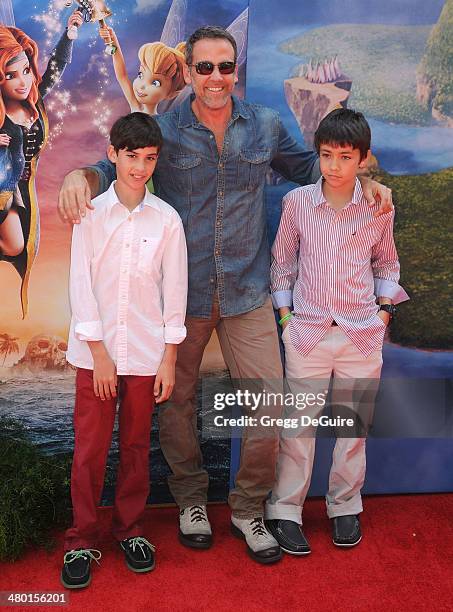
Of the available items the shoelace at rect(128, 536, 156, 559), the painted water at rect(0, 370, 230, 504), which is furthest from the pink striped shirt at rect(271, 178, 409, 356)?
the shoelace at rect(128, 536, 156, 559)

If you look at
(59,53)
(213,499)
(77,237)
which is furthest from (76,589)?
(59,53)

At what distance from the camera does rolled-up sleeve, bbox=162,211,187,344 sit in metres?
2.72

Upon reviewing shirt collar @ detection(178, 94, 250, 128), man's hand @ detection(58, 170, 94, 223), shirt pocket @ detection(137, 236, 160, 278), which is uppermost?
shirt collar @ detection(178, 94, 250, 128)

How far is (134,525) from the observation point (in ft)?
9.65

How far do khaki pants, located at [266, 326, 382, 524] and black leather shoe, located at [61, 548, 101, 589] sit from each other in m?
0.77

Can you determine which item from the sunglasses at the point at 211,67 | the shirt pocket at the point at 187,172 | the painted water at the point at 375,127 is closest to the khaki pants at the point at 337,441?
the shirt pocket at the point at 187,172

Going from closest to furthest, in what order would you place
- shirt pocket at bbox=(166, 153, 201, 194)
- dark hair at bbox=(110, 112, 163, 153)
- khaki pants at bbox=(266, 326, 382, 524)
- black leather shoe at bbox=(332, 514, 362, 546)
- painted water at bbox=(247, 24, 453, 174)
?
dark hair at bbox=(110, 112, 163, 153)
shirt pocket at bbox=(166, 153, 201, 194)
khaki pants at bbox=(266, 326, 382, 524)
black leather shoe at bbox=(332, 514, 362, 546)
painted water at bbox=(247, 24, 453, 174)

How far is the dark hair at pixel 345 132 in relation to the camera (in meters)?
2.75

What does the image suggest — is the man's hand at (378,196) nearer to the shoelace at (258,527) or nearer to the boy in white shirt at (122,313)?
the boy in white shirt at (122,313)

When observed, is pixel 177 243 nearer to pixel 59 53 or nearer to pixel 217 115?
pixel 217 115

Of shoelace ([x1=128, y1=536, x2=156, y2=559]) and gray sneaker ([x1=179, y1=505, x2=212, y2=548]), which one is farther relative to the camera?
gray sneaker ([x1=179, y1=505, x2=212, y2=548])

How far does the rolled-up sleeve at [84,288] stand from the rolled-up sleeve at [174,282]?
253 millimetres

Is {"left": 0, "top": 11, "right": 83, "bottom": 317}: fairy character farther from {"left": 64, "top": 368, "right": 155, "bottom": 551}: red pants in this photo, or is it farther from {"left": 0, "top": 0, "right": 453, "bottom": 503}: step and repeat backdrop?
{"left": 64, "top": 368, "right": 155, "bottom": 551}: red pants

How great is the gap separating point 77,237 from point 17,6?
107 centimetres
